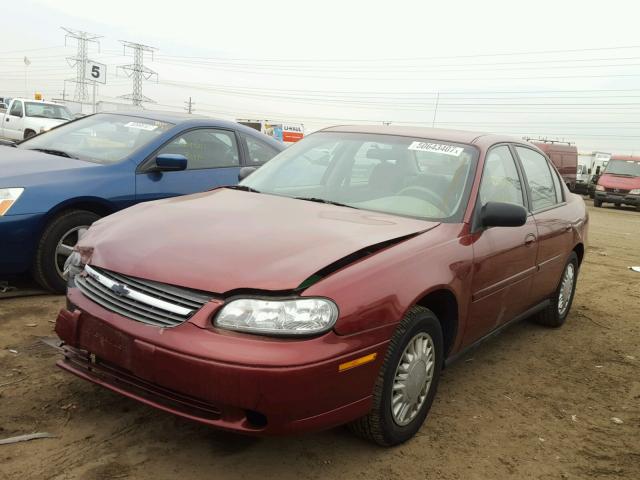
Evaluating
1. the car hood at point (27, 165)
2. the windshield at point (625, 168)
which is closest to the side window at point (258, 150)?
the car hood at point (27, 165)

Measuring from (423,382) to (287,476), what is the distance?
0.85 meters

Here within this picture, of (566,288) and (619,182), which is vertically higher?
(566,288)

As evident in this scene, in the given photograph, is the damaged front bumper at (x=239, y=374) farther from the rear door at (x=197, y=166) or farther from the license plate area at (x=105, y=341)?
the rear door at (x=197, y=166)

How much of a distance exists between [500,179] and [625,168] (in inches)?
889

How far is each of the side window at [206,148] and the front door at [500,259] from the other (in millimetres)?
2854

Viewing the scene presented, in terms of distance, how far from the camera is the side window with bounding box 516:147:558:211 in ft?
14.5

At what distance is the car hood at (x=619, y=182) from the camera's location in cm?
2273

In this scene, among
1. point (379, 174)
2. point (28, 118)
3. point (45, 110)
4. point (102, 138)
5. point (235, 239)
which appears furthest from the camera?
point (45, 110)

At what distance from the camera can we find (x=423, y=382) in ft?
9.93

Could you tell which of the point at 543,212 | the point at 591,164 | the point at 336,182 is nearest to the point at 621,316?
the point at 543,212

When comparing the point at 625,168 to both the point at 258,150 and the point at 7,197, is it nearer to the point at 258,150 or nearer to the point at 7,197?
the point at 258,150

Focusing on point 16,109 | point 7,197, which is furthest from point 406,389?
point 16,109

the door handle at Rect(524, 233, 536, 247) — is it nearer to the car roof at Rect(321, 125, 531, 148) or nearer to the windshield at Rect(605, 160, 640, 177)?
the car roof at Rect(321, 125, 531, 148)

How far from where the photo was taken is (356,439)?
2.96m
